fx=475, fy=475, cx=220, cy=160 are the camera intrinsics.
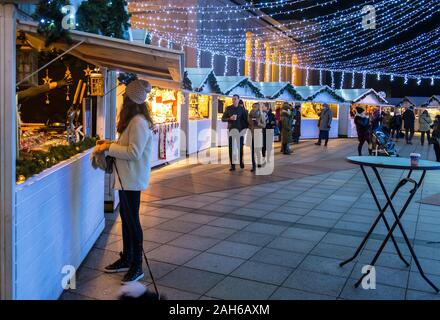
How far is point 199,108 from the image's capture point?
1741cm

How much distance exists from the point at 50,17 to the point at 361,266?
3.82 m

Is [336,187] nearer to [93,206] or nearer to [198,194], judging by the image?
[198,194]

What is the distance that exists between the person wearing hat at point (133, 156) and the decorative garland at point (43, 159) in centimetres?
36

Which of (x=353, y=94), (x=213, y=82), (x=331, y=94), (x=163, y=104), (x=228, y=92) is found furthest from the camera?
(x=353, y=94)

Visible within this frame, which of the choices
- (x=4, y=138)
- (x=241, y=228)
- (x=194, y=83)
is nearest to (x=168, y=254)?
(x=241, y=228)

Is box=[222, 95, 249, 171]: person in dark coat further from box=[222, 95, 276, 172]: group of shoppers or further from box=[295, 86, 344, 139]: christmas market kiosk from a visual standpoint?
box=[295, 86, 344, 139]: christmas market kiosk

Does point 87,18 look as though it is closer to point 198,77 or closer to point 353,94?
point 198,77

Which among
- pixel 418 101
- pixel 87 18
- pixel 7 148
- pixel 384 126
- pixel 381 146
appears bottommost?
pixel 381 146

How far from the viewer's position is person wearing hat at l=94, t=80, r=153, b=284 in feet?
13.7

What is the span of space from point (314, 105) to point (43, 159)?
2300 centimetres

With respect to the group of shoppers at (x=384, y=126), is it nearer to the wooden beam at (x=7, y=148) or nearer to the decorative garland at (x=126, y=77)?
the decorative garland at (x=126, y=77)

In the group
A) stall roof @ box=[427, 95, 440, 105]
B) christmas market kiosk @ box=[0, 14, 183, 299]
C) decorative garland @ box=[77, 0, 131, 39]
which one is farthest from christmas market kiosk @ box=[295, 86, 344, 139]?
decorative garland @ box=[77, 0, 131, 39]

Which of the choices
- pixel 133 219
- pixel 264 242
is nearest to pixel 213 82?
pixel 264 242

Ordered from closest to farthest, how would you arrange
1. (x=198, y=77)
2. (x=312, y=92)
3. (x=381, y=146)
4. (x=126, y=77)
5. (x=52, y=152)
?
(x=52, y=152)
(x=126, y=77)
(x=381, y=146)
(x=198, y=77)
(x=312, y=92)
